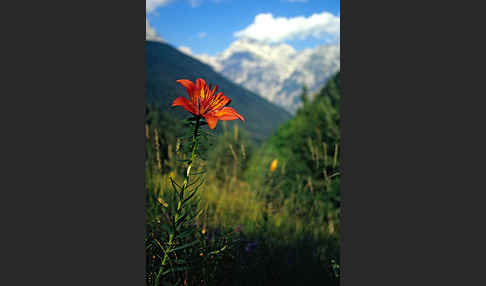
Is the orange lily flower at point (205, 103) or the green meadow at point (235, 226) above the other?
the orange lily flower at point (205, 103)

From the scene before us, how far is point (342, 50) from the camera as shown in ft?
4.34

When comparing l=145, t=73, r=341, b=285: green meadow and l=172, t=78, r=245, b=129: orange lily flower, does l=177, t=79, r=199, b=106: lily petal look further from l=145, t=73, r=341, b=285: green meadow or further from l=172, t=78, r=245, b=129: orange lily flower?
l=145, t=73, r=341, b=285: green meadow

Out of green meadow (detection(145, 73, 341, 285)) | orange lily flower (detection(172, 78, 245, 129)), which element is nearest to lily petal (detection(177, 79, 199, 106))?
orange lily flower (detection(172, 78, 245, 129))

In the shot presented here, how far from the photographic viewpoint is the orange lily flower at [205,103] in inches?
41.8

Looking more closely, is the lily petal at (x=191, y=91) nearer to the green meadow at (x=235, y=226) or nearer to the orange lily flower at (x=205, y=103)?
the orange lily flower at (x=205, y=103)

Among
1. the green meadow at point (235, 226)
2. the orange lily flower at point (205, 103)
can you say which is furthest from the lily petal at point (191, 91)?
the green meadow at point (235, 226)

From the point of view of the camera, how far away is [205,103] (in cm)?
110

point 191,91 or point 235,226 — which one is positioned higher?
point 191,91

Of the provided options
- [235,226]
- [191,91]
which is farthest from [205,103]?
[235,226]

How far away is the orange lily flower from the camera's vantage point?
1062mm

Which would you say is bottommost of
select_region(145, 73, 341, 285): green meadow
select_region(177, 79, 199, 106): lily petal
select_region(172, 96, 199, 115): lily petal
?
select_region(145, 73, 341, 285): green meadow

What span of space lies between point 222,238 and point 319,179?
1.99m

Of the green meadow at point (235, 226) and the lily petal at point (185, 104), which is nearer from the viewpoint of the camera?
the lily petal at point (185, 104)

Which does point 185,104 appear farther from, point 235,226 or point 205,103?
point 235,226
